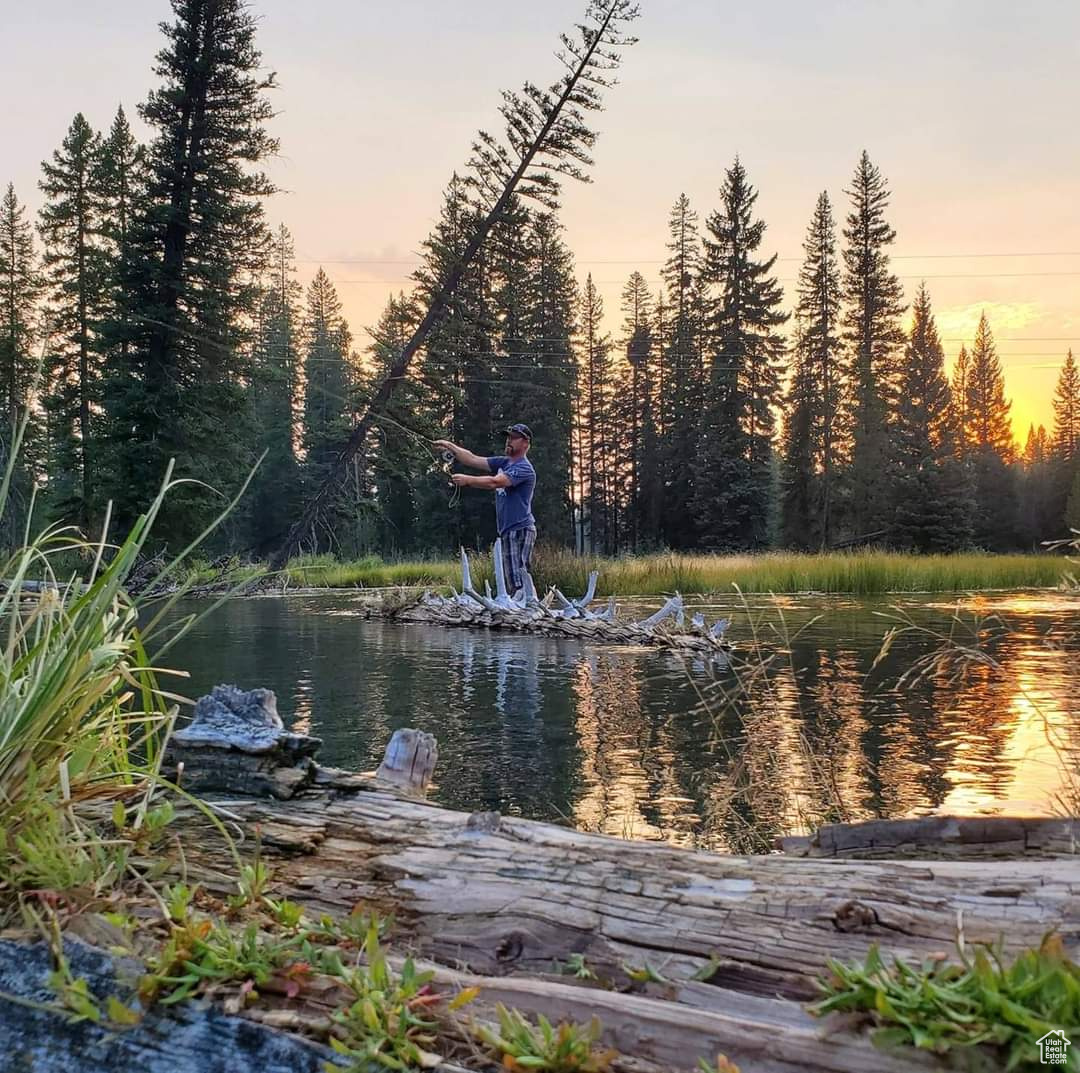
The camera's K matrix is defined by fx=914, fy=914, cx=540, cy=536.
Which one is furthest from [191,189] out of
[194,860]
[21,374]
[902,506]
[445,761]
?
[902,506]

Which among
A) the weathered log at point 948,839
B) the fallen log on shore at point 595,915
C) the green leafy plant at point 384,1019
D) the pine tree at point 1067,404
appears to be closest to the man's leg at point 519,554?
the fallen log on shore at point 595,915

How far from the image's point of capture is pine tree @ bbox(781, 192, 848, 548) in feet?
154

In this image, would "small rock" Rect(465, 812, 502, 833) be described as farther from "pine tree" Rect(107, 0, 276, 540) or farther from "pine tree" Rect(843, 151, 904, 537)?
"pine tree" Rect(843, 151, 904, 537)

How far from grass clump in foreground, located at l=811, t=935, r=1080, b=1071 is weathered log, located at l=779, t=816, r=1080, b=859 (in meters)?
0.80

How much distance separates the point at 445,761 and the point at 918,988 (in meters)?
3.70

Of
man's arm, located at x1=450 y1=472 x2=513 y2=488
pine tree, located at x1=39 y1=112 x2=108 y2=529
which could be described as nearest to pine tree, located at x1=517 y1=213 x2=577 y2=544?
pine tree, located at x1=39 y1=112 x2=108 y2=529

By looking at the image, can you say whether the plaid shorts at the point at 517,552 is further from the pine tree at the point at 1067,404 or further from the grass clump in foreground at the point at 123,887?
the pine tree at the point at 1067,404

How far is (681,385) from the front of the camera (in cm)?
5484

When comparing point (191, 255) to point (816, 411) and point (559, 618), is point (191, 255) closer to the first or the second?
point (559, 618)

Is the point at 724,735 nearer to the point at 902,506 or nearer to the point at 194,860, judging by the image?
the point at 194,860

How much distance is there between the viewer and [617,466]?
6022 cm

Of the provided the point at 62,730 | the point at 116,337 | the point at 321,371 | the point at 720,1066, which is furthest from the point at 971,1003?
the point at 321,371

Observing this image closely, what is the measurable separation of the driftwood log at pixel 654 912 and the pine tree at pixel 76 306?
2441 cm

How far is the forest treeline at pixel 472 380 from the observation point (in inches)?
923
